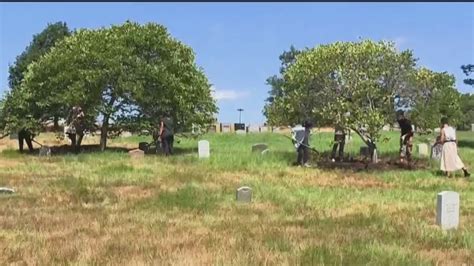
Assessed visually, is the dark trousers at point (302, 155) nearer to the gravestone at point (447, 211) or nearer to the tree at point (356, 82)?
the tree at point (356, 82)

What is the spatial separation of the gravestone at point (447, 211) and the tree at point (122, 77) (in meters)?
17.8

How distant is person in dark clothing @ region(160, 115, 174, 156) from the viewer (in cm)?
2695

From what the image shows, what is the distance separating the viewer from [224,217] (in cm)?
1179

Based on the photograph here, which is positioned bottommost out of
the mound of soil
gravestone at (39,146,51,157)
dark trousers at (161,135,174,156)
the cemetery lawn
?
the cemetery lawn

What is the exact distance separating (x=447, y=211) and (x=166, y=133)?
1733cm

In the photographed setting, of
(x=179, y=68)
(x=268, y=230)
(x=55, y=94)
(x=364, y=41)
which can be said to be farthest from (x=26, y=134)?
(x=268, y=230)

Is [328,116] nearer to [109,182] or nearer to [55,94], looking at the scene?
[109,182]

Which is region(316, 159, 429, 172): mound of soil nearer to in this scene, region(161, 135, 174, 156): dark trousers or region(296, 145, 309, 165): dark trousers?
region(296, 145, 309, 165): dark trousers

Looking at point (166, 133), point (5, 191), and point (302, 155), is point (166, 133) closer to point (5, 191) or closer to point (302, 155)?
point (302, 155)

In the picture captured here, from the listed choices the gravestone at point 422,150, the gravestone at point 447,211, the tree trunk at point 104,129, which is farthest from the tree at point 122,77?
the gravestone at point 447,211

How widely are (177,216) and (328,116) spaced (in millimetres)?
10872

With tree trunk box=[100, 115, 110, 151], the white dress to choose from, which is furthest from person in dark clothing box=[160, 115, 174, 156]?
the white dress

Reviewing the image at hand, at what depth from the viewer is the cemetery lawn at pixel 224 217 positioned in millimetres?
8461

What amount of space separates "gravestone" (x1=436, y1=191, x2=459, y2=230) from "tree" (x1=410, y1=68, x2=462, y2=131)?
38.7 feet
